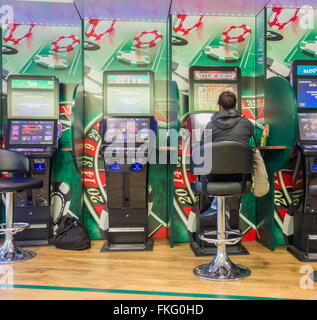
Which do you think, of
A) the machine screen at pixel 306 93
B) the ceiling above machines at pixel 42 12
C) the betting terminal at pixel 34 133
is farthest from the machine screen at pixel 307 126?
the ceiling above machines at pixel 42 12

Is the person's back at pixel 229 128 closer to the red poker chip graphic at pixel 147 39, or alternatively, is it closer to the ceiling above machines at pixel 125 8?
the ceiling above machines at pixel 125 8

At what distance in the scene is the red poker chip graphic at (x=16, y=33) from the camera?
4184 mm

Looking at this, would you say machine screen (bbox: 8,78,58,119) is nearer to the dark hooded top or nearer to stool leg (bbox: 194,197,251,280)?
the dark hooded top

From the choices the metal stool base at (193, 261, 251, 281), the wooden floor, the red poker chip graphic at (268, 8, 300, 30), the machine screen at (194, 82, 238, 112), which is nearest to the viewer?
the wooden floor

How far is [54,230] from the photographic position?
4129 mm

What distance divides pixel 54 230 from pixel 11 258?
0.87 m

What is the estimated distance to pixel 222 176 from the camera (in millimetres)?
2678

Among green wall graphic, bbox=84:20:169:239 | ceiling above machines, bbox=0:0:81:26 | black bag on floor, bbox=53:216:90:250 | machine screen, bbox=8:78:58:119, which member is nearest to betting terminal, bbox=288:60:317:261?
green wall graphic, bbox=84:20:169:239

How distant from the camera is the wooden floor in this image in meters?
2.50

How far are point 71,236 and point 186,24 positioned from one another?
273 centimetres

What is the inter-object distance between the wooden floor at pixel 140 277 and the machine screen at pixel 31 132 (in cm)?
114

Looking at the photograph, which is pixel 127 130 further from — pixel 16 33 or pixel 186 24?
pixel 16 33

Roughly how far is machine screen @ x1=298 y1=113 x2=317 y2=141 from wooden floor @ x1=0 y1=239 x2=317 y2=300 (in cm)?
119
